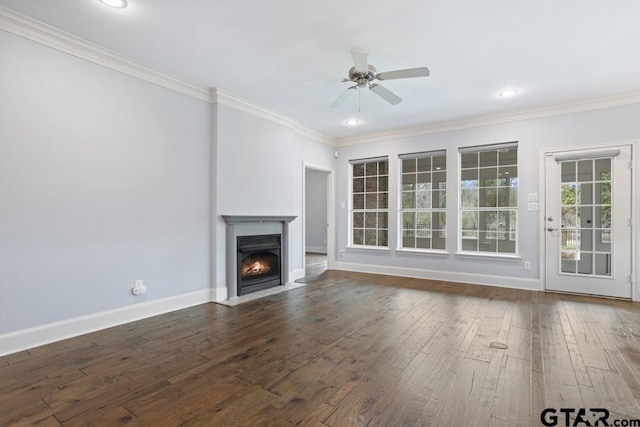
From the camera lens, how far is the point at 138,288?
3.44 meters

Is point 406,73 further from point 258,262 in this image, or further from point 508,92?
point 258,262

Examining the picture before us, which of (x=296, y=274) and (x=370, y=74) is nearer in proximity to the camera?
(x=370, y=74)

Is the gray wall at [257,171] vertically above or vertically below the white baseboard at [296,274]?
above

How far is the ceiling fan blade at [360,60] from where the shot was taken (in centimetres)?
286

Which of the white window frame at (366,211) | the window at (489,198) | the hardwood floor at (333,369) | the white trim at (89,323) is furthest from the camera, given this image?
the white window frame at (366,211)

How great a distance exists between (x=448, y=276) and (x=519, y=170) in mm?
2089

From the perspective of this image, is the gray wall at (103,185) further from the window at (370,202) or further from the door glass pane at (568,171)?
the door glass pane at (568,171)

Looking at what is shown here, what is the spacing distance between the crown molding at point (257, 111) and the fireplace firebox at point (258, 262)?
6.15 feet

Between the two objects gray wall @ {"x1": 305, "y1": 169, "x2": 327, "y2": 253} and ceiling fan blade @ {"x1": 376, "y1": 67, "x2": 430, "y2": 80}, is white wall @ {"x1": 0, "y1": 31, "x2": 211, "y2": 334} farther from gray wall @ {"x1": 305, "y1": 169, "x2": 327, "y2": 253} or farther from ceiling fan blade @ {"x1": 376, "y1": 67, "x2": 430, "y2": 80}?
gray wall @ {"x1": 305, "y1": 169, "x2": 327, "y2": 253}

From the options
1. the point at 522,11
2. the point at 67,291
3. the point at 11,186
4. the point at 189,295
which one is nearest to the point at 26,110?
the point at 11,186

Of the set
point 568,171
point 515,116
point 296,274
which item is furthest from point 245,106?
point 568,171

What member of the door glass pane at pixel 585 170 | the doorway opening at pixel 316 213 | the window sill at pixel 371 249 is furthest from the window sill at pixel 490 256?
the doorway opening at pixel 316 213

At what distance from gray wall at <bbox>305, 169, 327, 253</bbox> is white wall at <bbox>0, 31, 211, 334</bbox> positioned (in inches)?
250

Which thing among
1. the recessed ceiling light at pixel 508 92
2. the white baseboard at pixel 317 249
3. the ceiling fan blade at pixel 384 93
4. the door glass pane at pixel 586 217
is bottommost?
the white baseboard at pixel 317 249
